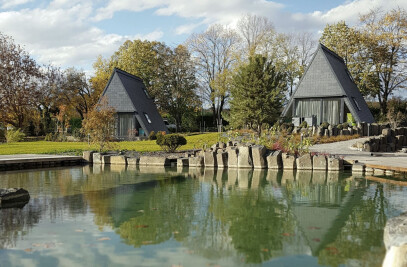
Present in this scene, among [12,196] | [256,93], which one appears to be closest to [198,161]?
[256,93]

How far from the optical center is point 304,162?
47.3ft

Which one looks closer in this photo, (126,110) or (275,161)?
(275,161)

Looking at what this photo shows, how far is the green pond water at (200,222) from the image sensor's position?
200 inches

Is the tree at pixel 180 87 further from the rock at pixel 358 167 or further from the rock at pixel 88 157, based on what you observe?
the rock at pixel 358 167

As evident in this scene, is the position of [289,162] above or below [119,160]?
above

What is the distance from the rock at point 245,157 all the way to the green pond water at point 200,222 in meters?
3.14

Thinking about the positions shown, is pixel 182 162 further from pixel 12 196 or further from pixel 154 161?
pixel 12 196

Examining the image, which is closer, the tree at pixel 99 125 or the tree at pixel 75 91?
the tree at pixel 99 125

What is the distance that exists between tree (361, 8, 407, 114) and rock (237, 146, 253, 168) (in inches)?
1091

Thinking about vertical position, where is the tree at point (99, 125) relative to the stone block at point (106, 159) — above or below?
above

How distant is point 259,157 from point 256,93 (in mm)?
6657

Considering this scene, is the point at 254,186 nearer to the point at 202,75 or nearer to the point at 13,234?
the point at 13,234

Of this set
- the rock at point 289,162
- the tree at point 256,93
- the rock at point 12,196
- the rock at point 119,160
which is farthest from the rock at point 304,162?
the rock at point 12,196

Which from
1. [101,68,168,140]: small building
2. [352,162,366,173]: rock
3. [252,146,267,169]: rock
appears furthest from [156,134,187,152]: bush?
[101,68,168,140]: small building
